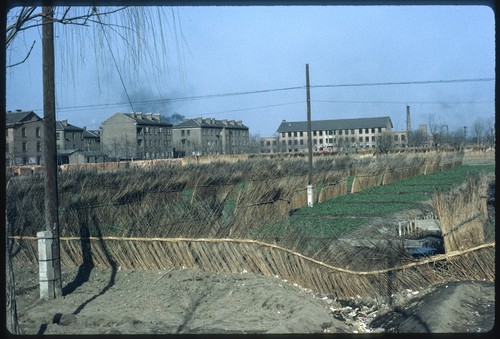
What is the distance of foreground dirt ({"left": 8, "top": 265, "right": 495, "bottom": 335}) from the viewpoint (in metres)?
5.84

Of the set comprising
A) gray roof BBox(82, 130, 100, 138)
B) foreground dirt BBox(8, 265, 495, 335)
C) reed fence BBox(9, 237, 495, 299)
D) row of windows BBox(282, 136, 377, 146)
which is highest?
row of windows BBox(282, 136, 377, 146)

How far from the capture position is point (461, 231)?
7.18 m

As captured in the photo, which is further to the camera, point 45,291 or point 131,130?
point 131,130

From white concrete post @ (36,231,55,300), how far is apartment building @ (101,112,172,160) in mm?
18958

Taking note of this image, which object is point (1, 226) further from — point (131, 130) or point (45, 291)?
point (131, 130)

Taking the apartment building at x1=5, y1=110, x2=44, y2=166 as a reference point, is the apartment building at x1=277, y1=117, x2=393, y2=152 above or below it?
above

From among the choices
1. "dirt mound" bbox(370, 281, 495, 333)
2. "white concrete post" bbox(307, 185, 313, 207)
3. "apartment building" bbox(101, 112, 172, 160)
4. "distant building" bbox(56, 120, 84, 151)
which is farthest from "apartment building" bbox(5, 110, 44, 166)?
"apartment building" bbox(101, 112, 172, 160)

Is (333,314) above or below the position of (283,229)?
below

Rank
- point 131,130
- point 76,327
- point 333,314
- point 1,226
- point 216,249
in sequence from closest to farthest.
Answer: point 1,226, point 76,327, point 333,314, point 216,249, point 131,130

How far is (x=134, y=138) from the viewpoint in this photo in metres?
29.1

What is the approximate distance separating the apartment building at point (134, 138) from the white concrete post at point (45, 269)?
19.0 metres

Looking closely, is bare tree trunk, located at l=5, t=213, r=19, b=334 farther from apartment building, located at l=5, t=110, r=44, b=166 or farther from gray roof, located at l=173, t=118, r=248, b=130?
gray roof, located at l=173, t=118, r=248, b=130

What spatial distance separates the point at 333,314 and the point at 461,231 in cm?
Result: 191

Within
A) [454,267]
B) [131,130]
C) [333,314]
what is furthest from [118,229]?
[131,130]
